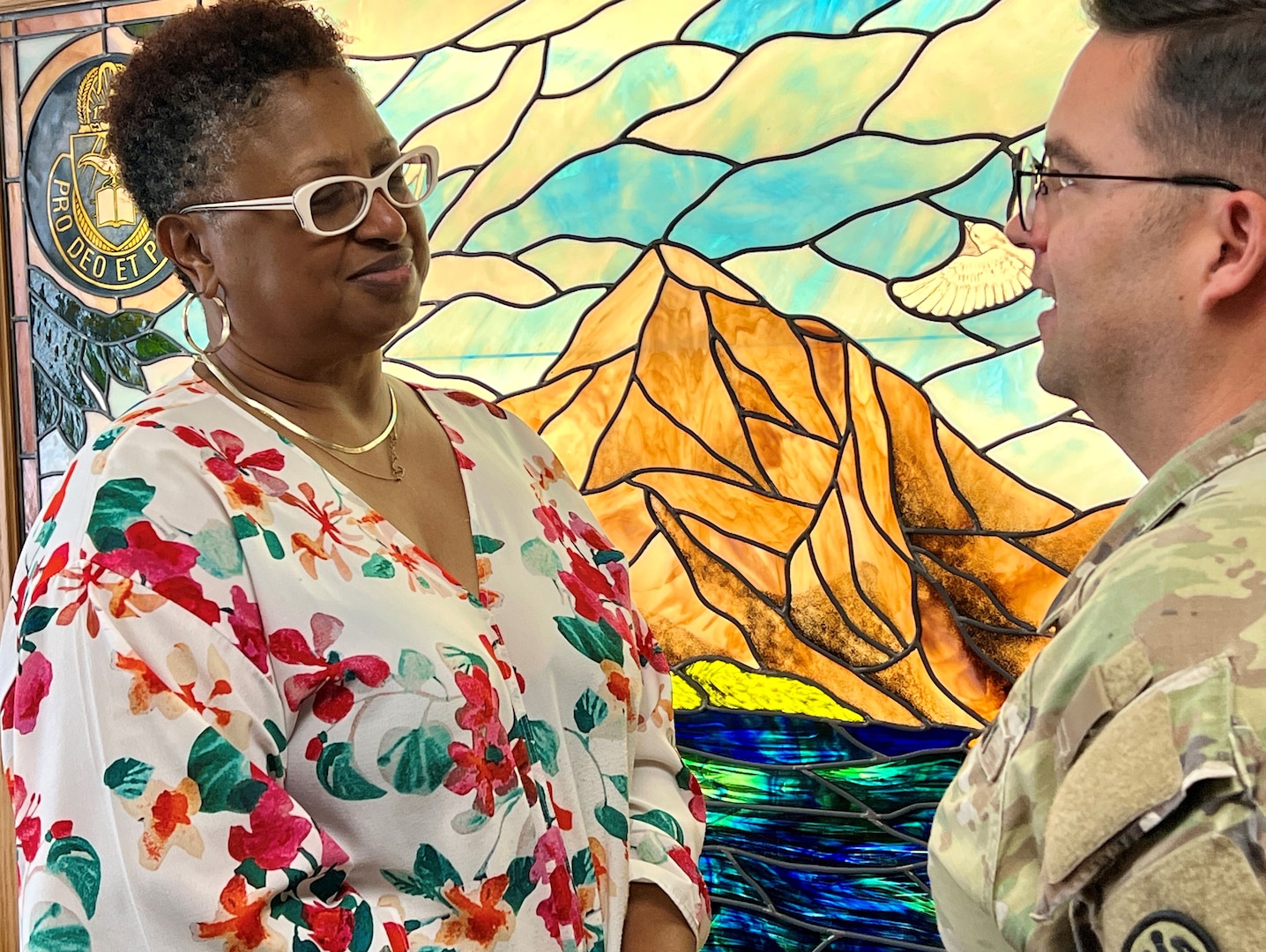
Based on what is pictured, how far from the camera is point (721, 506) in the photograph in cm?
195

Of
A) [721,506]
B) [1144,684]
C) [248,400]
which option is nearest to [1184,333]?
[1144,684]

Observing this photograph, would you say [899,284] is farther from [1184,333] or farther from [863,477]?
[1184,333]

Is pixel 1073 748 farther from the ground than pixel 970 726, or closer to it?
closer to it

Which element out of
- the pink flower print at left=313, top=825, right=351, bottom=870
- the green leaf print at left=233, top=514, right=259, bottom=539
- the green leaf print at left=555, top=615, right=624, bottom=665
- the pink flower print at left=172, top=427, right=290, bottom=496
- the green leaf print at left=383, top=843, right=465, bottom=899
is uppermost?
the pink flower print at left=172, top=427, right=290, bottom=496

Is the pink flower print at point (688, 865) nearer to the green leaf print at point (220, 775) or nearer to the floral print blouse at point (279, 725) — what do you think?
the floral print blouse at point (279, 725)

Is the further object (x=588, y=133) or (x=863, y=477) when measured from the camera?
(x=588, y=133)

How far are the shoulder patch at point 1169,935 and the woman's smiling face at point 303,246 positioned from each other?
2.52 feet

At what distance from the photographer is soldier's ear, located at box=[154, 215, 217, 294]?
3.48 ft

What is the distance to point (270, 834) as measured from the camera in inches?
32.9

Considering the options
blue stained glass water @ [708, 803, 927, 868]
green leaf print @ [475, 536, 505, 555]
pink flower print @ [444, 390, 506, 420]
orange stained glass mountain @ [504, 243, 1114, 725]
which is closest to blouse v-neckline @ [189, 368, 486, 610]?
green leaf print @ [475, 536, 505, 555]

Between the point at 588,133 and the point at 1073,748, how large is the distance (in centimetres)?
159

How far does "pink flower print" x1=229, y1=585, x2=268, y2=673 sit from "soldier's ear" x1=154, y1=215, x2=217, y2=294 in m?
0.33

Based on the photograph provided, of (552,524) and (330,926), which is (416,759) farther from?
(552,524)

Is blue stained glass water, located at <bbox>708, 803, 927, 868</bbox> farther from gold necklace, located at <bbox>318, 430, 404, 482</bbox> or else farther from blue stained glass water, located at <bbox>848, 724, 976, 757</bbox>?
gold necklace, located at <bbox>318, 430, 404, 482</bbox>
